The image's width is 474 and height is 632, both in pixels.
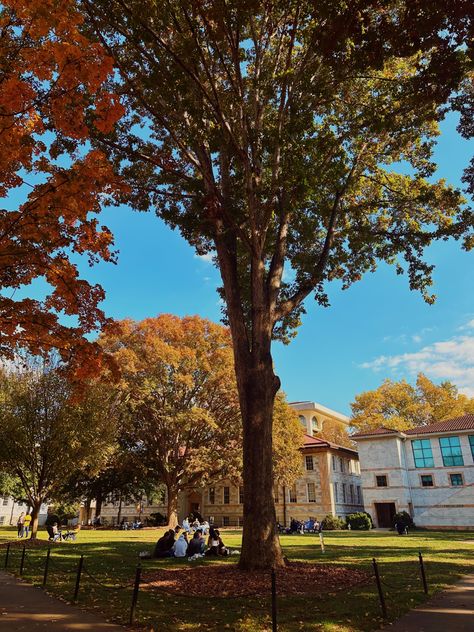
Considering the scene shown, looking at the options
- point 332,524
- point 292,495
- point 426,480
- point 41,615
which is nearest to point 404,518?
point 426,480

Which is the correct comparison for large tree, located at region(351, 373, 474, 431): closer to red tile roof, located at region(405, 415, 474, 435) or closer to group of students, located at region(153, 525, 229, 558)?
red tile roof, located at region(405, 415, 474, 435)

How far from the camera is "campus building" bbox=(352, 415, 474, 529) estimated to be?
38.9m

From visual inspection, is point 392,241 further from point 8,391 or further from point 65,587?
point 8,391

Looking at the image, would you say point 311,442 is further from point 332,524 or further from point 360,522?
point 360,522

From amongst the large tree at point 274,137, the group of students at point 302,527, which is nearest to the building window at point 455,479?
the group of students at point 302,527

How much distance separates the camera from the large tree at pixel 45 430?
22.2m

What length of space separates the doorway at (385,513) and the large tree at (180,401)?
1155cm

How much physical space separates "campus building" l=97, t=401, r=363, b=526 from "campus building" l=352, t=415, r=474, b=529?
5208 millimetres

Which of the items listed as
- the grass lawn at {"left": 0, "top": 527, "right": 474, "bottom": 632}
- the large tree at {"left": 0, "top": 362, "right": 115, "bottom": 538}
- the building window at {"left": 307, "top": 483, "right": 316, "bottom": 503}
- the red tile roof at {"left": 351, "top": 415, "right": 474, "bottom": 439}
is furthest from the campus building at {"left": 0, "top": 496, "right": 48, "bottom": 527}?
the grass lawn at {"left": 0, "top": 527, "right": 474, "bottom": 632}

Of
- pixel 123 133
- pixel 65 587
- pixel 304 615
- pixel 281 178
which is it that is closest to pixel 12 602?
pixel 65 587

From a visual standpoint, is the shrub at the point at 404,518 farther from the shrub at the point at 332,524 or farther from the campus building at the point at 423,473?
the shrub at the point at 332,524

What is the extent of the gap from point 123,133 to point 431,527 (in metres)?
40.0

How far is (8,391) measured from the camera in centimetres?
2309

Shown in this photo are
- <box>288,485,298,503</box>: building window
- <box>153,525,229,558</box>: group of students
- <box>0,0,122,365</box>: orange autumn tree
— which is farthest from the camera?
<box>288,485,298,503</box>: building window
